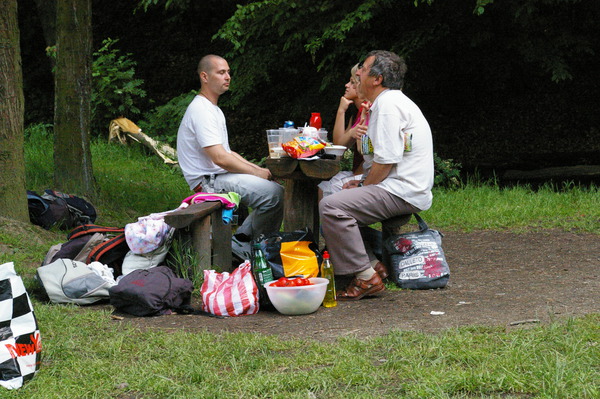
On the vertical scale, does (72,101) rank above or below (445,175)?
above

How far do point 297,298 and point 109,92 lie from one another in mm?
9492

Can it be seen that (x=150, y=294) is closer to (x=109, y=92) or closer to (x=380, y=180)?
(x=380, y=180)

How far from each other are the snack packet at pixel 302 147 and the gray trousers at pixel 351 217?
0.34 meters

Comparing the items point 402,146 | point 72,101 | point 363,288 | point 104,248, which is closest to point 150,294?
point 104,248

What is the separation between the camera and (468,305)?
4.75 m

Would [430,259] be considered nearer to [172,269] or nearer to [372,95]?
[372,95]

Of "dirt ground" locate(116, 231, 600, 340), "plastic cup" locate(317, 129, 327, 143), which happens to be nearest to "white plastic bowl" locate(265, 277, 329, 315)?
"dirt ground" locate(116, 231, 600, 340)

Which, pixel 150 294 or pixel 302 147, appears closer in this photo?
pixel 150 294

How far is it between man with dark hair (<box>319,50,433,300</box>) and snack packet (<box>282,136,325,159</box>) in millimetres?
339

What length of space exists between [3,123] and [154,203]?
282cm

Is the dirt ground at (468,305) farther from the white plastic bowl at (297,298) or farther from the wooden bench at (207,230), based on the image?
the wooden bench at (207,230)

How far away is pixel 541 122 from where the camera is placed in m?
14.3

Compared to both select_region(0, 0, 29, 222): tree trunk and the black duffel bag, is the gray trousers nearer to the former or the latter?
the black duffel bag

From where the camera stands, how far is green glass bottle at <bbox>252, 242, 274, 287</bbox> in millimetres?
4949
